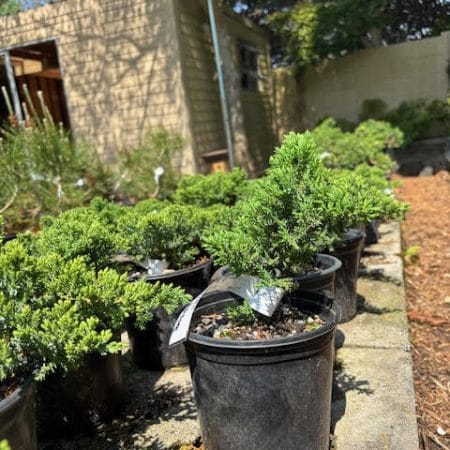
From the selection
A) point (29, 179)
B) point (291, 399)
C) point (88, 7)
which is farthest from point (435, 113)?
point (291, 399)

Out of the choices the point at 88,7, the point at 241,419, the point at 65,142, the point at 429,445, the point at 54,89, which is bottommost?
the point at 429,445

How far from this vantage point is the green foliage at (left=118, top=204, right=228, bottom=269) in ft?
9.80

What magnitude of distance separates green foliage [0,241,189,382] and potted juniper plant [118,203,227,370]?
34.2 inches

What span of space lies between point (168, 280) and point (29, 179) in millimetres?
3108

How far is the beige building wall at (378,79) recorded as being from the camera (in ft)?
40.9

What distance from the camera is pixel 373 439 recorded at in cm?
213

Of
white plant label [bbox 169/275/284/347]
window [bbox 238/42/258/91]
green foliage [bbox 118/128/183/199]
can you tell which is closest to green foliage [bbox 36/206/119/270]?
white plant label [bbox 169/275/284/347]

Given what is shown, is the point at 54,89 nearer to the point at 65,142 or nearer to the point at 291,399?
the point at 65,142

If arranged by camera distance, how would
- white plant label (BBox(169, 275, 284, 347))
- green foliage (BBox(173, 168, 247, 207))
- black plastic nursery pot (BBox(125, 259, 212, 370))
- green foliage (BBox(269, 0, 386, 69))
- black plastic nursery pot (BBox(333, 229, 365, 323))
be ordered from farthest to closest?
1. green foliage (BBox(269, 0, 386, 69))
2. green foliage (BBox(173, 168, 247, 207))
3. black plastic nursery pot (BBox(333, 229, 365, 323))
4. black plastic nursery pot (BBox(125, 259, 212, 370))
5. white plant label (BBox(169, 275, 284, 347))

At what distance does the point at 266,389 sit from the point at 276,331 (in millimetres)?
259

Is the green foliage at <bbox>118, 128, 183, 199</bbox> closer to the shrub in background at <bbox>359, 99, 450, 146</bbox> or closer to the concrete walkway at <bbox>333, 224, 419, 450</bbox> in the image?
the concrete walkway at <bbox>333, 224, 419, 450</bbox>

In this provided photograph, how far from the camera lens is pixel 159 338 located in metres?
2.89

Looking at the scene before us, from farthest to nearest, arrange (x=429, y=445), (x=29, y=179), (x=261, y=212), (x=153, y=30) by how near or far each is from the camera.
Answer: (x=153, y=30)
(x=29, y=179)
(x=429, y=445)
(x=261, y=212)

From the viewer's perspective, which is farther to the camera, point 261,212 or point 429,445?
point 429,445
